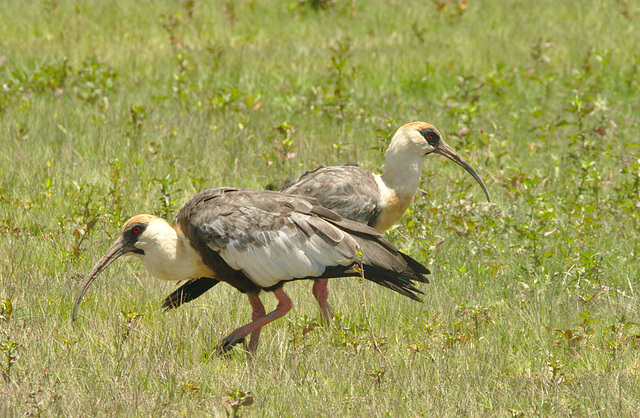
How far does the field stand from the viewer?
446 centimetres

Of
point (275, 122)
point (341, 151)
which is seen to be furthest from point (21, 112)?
point (341, 151)

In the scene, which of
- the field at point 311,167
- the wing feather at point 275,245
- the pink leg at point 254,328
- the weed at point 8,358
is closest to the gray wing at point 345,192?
the field at point 311,167

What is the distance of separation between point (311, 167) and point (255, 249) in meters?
3.19

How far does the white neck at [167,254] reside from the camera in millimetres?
5117

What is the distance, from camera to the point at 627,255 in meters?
6.32

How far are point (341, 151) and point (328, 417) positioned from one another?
4.85 metres

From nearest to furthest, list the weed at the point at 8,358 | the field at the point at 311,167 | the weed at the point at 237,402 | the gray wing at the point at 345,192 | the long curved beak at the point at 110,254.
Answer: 1. the weed at the point at 237,402
2. the weed at the point at 8,358
3. the field at the point at 311,167
4. the long curved beak at the point at 110,254
5. the gray wing at the point at 345,192

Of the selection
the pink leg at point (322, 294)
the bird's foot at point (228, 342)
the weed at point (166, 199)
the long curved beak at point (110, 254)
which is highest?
the long curved beak at point (110, 254)

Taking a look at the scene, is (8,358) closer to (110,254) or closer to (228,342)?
(110,254)

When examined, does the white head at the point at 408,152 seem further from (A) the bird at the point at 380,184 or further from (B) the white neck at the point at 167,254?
(B) the white neck at the point at 167,254

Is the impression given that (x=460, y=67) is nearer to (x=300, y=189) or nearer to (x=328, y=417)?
(x=300, y=189)

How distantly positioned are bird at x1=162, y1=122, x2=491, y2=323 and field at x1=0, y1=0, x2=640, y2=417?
0.43m

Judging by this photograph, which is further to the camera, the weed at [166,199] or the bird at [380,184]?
the weed at [166,199]

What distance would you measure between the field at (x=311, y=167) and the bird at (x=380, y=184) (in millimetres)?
431
